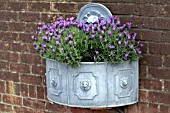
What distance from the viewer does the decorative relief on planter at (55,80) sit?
299 centimetres

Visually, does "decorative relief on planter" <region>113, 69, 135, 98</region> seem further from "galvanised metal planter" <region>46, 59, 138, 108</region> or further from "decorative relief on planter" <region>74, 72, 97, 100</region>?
"decorative relief on planter" <region>74, 72, 97, 100</region>

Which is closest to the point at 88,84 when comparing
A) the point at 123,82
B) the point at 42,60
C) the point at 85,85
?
the point at 85,85

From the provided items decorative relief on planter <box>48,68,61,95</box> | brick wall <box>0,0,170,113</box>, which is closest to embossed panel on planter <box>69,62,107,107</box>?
decorative relief on planter <box>48,68,61,95</box>

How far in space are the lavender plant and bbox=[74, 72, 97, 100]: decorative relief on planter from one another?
9 cm

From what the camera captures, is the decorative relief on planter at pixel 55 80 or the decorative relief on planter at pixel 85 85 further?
the decorative relief on planter at pixel 55 80

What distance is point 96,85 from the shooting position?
290 cm

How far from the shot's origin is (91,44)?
114 inches

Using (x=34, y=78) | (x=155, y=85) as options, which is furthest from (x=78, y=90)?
(x=34, y=78)

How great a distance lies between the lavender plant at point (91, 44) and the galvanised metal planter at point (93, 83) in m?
0.06

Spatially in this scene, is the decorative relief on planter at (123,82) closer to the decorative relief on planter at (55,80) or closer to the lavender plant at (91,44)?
the lavender plant at (91,44)

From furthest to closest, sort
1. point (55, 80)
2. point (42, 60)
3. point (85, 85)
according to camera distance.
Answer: point (42, 60) < point (55, 80) < point (85, 85)

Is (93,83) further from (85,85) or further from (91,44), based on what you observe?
(91,44)

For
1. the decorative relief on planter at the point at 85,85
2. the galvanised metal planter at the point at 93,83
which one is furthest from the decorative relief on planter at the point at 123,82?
the decorative relief on planter at the point at 85,85

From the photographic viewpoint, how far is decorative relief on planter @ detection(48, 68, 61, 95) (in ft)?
9.80
